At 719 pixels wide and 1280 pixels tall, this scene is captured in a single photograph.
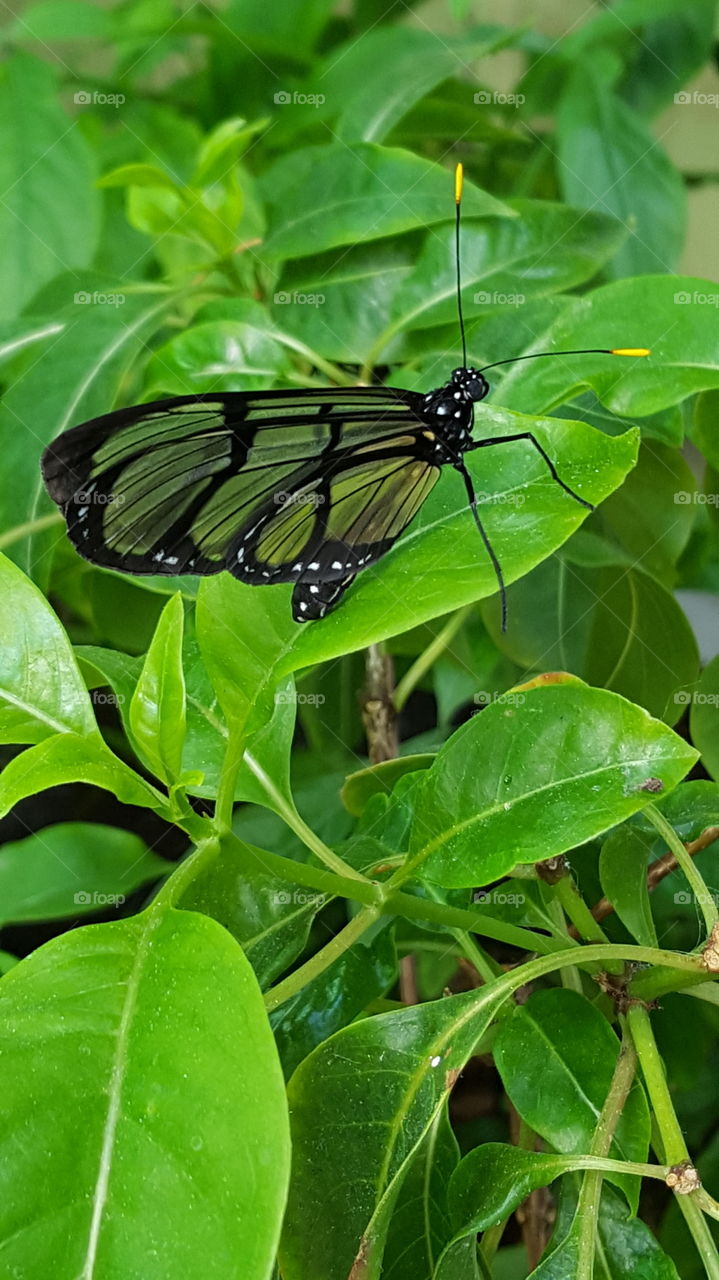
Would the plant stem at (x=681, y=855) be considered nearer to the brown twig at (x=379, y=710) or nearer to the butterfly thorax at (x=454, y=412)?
the butterfly thorax at (x=454, y=412)

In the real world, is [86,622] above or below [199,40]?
below

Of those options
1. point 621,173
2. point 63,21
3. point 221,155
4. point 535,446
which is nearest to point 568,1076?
point 535,446

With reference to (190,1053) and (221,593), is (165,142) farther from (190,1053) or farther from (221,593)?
(190,1053)

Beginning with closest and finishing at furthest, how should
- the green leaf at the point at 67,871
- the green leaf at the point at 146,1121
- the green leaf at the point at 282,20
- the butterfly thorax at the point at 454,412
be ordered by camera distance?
the green leaf at the point at 146,1121 < the butterfly thorax at the point at 454,412 < the green leaf at the point at 67,871 < the green leaf at the point at 282,20

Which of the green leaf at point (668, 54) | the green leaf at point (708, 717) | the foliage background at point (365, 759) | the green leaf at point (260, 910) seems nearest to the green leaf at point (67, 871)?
the foliage background at point (365, 759)

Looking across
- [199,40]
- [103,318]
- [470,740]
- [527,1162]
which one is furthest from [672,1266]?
[199,40]

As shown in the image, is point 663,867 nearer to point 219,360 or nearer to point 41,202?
point 219,360
